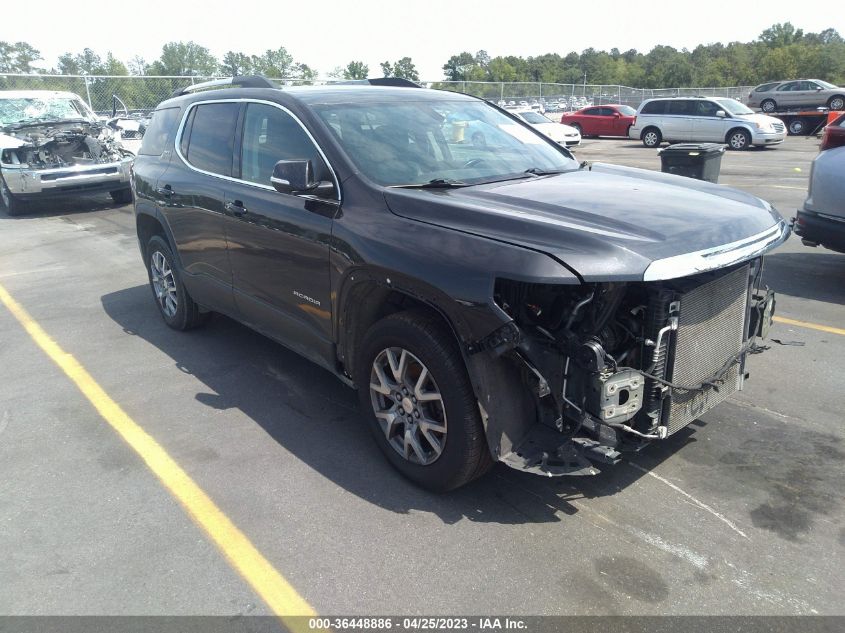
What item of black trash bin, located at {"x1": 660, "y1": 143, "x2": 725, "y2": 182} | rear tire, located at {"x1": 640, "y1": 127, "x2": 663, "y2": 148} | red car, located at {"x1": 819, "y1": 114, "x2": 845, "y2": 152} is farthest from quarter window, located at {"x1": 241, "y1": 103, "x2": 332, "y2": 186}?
rear tire, located at {"x1": 640, "y1": 127, "x2": 663, "y2": 148}

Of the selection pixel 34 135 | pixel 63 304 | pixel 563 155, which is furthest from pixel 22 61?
pixel 563 155

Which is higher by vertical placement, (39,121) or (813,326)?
(39,121)

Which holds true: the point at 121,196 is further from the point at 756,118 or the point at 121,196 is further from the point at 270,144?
the point at 756,118

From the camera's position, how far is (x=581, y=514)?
337 centimetres

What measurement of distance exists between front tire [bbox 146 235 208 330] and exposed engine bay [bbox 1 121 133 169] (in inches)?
317

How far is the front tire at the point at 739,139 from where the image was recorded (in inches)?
909

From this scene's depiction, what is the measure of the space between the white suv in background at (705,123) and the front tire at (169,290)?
22.0 meters

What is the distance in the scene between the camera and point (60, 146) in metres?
13.1

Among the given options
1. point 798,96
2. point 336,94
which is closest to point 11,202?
point 336,94

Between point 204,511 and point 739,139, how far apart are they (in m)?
24.2

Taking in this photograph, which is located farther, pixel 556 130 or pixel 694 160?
pixel 556 130

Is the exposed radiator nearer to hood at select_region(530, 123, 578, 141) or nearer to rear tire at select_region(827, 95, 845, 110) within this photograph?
hood at select_region(530, 123, 578, 141)

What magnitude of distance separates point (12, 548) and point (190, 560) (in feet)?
2.96

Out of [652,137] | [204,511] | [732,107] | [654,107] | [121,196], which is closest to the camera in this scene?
[204,511]
